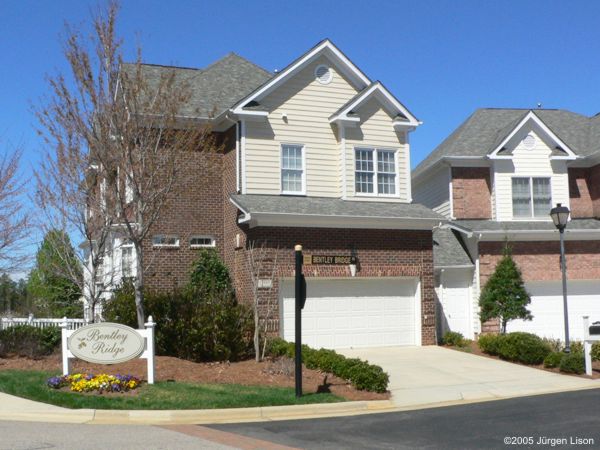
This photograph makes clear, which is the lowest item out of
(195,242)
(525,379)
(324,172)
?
(525,379)

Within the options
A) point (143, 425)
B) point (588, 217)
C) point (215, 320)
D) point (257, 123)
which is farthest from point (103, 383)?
point (588, 217)

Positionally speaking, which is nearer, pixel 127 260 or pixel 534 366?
pixel 534 366

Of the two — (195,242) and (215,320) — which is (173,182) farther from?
(195,242)

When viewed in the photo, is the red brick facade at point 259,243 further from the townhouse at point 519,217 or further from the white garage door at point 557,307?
the white garage door at point 557,307

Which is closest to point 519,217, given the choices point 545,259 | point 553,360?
point 545,259

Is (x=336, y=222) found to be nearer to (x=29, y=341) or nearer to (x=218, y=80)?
(x=218, y=80)

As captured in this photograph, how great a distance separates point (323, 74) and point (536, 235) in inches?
375

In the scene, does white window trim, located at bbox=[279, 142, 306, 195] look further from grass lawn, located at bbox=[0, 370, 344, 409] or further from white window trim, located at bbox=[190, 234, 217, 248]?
grass lawn, located at bbox=[0, 370, 344, 409]

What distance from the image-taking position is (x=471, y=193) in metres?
26.9

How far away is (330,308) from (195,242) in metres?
4.89

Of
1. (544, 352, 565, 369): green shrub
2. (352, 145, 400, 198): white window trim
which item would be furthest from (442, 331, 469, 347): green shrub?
(352, 145, 400, 198): white window trim

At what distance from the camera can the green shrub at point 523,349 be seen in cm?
1947

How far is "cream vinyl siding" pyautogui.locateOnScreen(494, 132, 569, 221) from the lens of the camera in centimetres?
2650

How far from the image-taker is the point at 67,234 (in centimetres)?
1927
